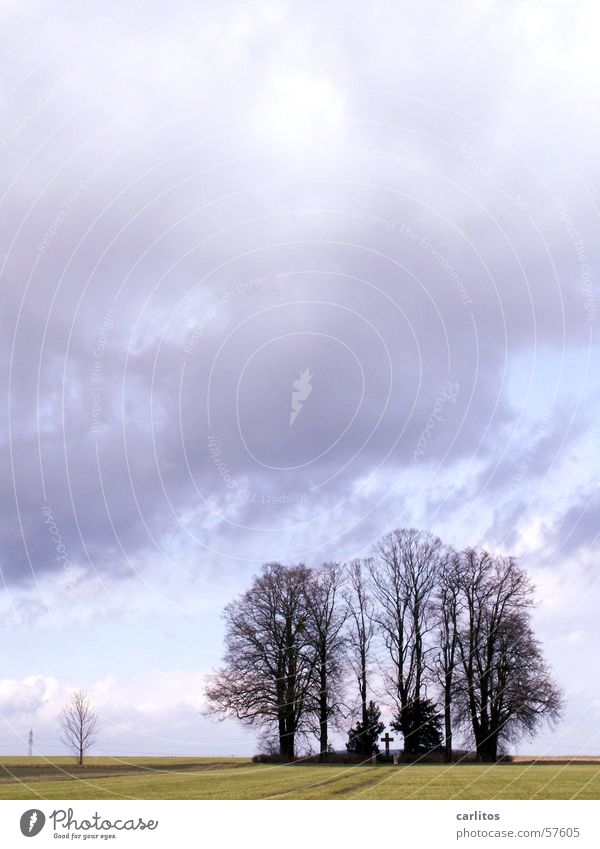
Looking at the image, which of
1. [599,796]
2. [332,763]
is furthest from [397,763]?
[599,796]

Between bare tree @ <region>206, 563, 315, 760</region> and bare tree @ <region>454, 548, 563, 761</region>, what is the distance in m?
9.39

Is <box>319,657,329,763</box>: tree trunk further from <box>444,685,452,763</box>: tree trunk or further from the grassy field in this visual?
the grassy field

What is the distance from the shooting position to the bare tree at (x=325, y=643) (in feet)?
164

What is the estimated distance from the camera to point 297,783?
31844 mm

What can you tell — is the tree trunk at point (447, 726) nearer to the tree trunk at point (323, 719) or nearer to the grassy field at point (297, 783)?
the tree trunk at point (323, 719)

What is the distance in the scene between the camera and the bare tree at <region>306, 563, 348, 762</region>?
5000 cm

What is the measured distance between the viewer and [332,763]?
47.8 meters

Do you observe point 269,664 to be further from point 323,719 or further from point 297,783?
point 297,783

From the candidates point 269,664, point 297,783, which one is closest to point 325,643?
point 269,664

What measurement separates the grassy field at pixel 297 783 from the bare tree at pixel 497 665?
402 inches

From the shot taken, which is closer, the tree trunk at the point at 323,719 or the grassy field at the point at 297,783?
the grassy field at the point at 297,783

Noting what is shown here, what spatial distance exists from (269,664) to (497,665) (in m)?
13.4
